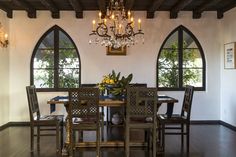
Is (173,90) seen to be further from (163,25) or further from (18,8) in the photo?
(18,8)

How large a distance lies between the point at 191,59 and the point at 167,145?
280 centimetres

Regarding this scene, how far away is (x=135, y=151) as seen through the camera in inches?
204

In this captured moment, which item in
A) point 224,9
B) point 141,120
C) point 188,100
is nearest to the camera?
point 141,120

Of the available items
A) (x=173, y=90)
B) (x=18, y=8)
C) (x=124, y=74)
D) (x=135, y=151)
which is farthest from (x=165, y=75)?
(x=18, y=8)

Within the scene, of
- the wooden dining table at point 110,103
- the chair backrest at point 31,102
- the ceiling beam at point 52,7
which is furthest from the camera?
the ceiling beam at point 52,7

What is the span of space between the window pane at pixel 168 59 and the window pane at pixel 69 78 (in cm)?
196

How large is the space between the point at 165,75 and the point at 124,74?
38.1 inches

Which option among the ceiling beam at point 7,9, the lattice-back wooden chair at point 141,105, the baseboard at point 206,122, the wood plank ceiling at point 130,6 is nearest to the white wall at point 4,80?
the ceiling beam at point 7,9

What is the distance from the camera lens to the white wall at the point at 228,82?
273 inches

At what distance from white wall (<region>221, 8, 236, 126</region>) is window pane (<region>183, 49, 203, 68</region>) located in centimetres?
54

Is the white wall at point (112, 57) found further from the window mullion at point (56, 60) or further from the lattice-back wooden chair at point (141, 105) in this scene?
the lattice-back wooden chair at point (141, 105)

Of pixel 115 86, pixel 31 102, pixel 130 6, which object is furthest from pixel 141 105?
pixel 130 6

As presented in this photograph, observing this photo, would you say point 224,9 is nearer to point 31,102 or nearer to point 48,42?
point 48,42

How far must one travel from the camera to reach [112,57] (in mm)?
7613
